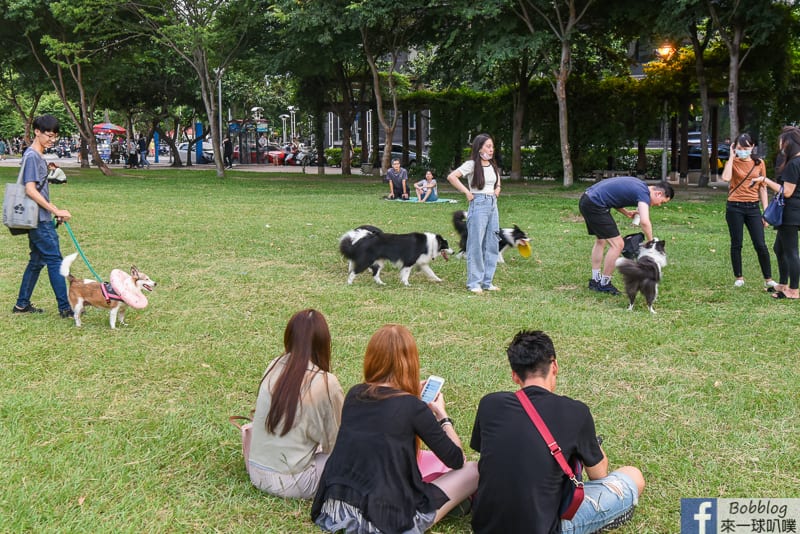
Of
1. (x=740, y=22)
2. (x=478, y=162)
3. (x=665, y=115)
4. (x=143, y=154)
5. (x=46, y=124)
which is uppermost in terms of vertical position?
(x=740, y=22)

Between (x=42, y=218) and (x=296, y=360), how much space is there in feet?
13.3

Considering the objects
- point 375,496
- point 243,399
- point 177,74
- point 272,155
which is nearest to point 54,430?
point 243,399

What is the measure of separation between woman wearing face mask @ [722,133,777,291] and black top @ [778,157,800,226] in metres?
0.34

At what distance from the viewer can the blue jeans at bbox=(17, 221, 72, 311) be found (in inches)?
257

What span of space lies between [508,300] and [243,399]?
355cm

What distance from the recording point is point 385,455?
3064 mm

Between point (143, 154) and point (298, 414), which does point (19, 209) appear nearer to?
point (298, 414)

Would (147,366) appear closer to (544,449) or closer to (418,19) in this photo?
(544,449)

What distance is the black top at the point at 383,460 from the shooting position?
3.06m

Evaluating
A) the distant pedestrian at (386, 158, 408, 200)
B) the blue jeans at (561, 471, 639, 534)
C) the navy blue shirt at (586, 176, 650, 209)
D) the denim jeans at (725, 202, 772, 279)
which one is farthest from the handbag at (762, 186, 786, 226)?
the distant pedestrian at (386, 158, 408, 200)

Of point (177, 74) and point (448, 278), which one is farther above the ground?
point (177, 74)

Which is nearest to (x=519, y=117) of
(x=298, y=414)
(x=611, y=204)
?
(x=611, y=204)

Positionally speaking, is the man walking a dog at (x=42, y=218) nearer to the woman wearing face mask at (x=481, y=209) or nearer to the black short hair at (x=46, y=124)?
the black short hair at (x=46, y=124)

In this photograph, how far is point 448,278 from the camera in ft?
29.6
